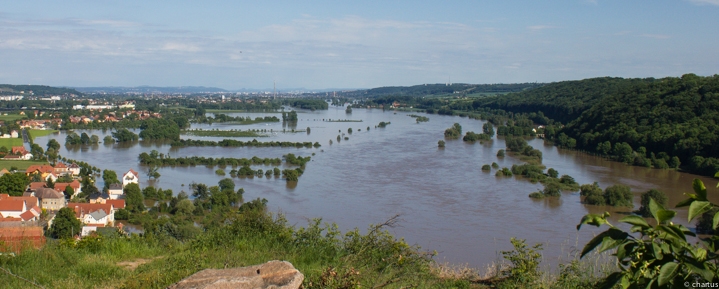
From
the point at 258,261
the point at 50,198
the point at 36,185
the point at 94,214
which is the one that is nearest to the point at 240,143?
the point at 36,185

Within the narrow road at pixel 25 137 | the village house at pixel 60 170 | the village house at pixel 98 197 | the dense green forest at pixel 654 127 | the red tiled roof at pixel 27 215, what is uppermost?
the dense green forest at pixel 654 127

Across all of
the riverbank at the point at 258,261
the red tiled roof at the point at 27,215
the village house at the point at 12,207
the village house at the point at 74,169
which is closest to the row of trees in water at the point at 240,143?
the village house at the point at 74,169

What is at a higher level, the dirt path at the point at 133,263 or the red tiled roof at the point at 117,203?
the dirt path at the point at 133,263

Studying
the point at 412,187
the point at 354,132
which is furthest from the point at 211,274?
the point at 354,132

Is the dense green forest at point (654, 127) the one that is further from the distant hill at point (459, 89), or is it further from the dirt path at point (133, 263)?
the distant hill at point (459, 89)

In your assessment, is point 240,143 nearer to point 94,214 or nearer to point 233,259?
point 94,214

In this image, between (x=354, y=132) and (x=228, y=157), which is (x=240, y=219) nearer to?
(x=228, y=157)

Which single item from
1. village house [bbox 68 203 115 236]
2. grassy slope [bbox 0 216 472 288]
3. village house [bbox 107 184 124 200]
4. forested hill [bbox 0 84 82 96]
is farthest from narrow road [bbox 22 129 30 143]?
forested hill [bbox 0 84 82 96]

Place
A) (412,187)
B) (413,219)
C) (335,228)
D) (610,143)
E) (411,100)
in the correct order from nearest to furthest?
(335,228) → (413,219) → (412,187) → (610,143) → (411,100)
